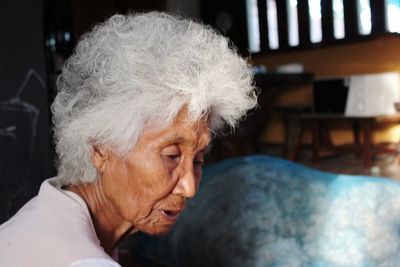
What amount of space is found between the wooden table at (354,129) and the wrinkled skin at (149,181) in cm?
288

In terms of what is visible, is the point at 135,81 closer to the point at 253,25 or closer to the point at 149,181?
the point at 149,181

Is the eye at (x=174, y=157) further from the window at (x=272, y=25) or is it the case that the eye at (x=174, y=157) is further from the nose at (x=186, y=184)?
the window at (x=272, y=25)

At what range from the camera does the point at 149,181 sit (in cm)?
76

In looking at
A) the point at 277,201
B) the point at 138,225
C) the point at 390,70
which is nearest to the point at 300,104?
the point at 390,70

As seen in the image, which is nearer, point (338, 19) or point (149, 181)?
point (149, 181)

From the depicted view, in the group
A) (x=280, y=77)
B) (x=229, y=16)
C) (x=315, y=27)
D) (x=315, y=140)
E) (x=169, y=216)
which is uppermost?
(x=229, y=16)

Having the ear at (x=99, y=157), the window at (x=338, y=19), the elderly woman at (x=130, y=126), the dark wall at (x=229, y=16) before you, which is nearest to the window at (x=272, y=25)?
the dark wall at (x=229, y=16)

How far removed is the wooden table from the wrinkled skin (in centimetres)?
288

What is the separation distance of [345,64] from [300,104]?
0.70m

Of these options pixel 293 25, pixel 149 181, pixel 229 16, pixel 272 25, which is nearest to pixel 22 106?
pixel 149 181

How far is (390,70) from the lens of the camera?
4035mm

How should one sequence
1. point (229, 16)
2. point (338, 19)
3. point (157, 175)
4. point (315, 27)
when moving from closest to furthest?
point (157, 175) → point (338, 19) → point (315, 27) → point (229, 16)

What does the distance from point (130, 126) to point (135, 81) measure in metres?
0.07

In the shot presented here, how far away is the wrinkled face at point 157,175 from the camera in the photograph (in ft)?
2.47
